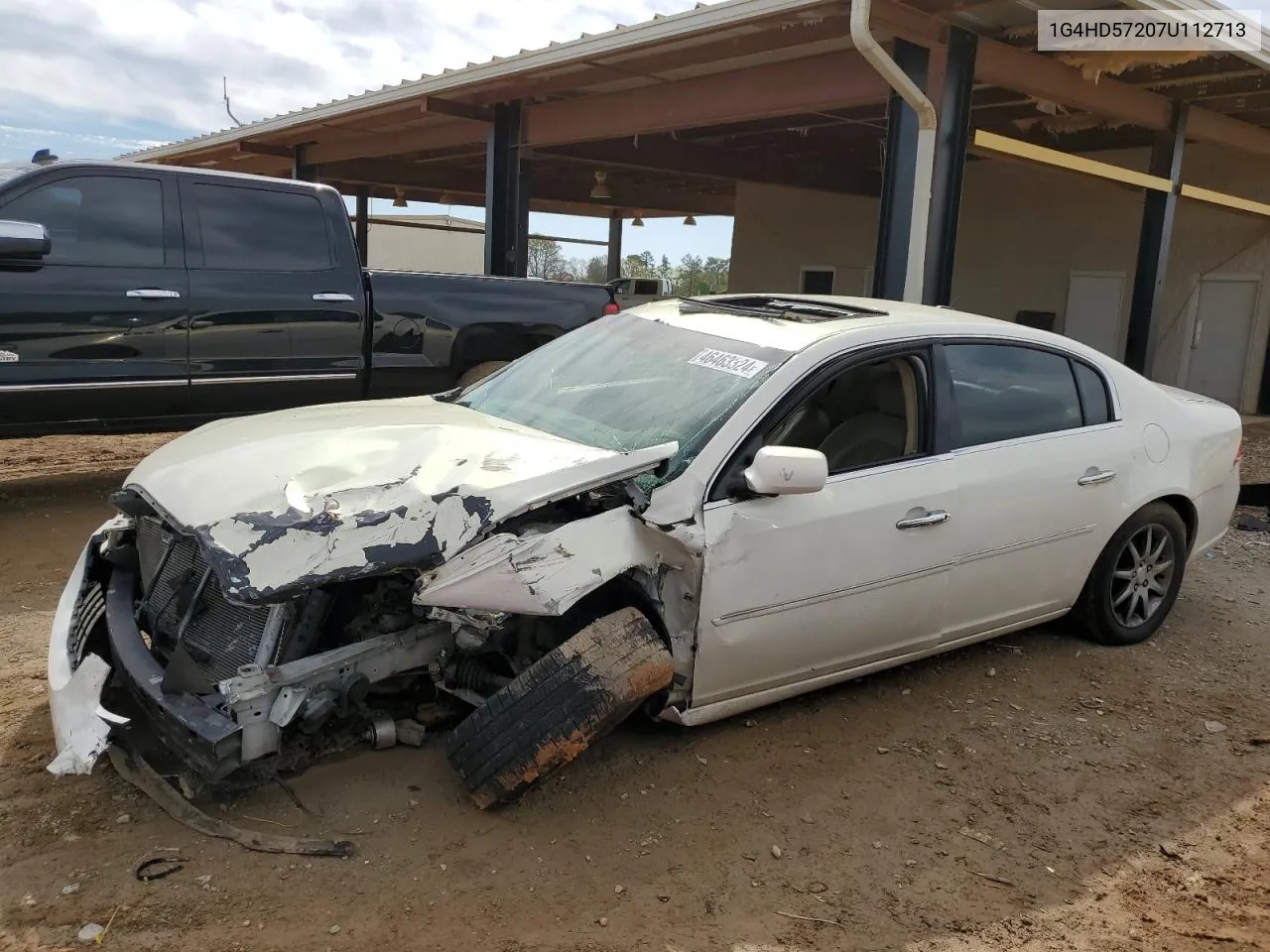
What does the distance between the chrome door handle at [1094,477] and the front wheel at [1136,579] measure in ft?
1.01

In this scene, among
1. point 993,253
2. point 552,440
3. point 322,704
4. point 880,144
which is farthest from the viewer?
point 993,253

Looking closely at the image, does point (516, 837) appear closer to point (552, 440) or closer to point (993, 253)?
point (552, 440)

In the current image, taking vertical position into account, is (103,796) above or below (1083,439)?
below

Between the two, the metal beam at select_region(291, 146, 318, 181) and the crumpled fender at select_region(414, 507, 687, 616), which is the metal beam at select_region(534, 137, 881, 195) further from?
the crumpled fender at select_region(414, 507, 687, 616)

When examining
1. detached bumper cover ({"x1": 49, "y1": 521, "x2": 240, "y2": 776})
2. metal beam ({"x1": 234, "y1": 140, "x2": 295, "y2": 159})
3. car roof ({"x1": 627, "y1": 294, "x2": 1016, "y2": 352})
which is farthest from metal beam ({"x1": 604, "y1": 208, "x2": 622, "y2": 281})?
detached bumper cover ({"x1": 49, "y1": 521, "x2": 240, "y2": 776})

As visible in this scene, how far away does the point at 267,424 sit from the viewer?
369 centimetres

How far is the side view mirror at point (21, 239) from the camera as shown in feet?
17.1

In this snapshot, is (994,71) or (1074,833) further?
(994,71)

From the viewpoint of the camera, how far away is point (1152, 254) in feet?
36.0

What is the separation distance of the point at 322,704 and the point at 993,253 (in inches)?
572

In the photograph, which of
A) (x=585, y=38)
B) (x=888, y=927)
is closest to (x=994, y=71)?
(x=585, y=38)

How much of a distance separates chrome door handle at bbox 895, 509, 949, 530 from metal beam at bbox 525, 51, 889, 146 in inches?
219

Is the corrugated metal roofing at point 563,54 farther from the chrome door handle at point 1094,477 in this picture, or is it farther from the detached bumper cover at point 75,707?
the detached bumper cover at point 75,707

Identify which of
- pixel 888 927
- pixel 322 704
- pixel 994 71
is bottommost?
pixel 888 927
